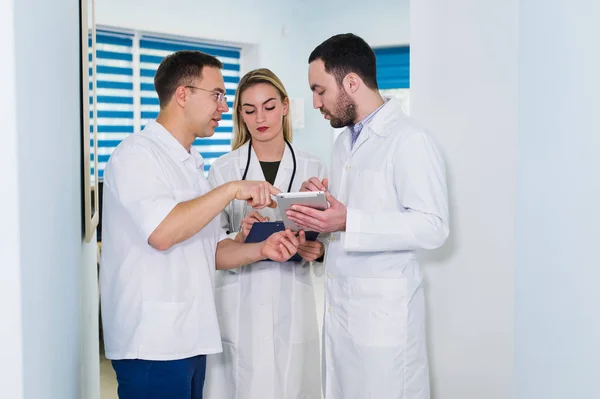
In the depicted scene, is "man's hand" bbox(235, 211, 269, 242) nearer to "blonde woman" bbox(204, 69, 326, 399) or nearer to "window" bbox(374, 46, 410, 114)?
"blonde woman" bbox(204, 69, 326, 399)

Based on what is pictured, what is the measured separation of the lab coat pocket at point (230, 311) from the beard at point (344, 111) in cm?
74

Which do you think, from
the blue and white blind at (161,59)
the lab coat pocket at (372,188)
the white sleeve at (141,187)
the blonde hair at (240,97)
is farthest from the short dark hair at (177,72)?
the blue and white blind at (161,59)

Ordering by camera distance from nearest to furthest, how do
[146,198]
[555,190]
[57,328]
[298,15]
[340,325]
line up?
[57,328]
[555,190]
[146,198]
[340,325]
[298,15]

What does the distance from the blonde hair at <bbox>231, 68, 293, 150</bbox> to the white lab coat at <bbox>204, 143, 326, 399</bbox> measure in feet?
0.41

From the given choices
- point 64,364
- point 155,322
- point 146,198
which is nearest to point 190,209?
point 146,198

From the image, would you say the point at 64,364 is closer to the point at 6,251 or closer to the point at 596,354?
the point at 6,251

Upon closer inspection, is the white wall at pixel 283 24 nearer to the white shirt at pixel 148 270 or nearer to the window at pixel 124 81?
the window at pixel 124 81

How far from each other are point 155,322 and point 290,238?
577 millimetres

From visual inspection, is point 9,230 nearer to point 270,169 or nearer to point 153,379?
point 153,379

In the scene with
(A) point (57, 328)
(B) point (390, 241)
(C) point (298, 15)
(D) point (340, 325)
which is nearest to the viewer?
(A) point (57, 328)

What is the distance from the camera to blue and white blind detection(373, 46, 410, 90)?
5738 millimetres

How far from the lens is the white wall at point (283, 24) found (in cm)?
488

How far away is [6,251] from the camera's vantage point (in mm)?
780

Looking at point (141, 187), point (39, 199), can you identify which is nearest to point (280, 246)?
point (141, 187)
